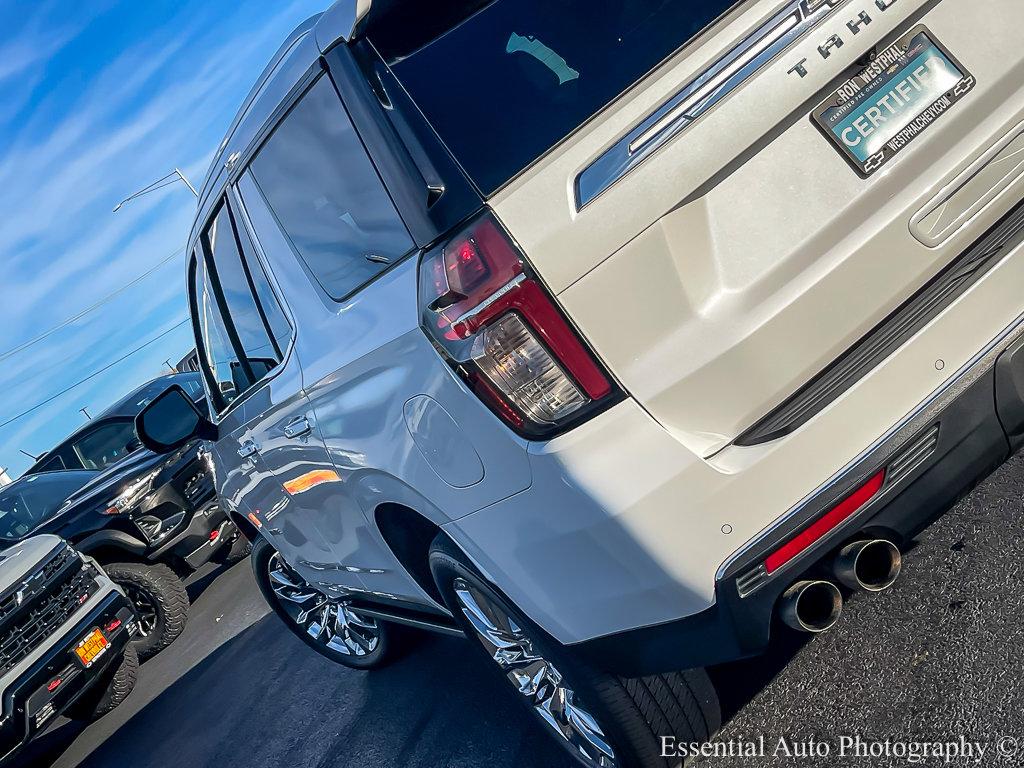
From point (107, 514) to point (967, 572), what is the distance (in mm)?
6698

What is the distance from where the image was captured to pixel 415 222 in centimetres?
216

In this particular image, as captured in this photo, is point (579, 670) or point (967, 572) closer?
point (579, 670)

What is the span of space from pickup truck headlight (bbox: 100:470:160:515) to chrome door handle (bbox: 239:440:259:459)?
174 inches

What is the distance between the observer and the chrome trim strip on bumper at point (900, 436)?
79.2 inches

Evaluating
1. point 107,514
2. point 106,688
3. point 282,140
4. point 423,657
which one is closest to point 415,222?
point 282,140

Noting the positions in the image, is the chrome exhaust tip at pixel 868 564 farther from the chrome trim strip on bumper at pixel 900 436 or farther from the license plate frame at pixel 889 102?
the license plate frame at pixel 889 102

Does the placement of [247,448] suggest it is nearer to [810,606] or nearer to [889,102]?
[810,606]

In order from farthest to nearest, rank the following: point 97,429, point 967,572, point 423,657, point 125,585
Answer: point 97,429 < point 125,585 < point 423,657 < point 967,572

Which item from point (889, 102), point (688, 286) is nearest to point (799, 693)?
point (688, 286)

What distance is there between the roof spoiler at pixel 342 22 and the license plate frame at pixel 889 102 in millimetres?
1044

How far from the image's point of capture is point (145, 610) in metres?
7.68

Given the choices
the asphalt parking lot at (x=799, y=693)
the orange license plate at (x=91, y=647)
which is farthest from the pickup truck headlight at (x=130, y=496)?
the asphalt parking lot at (x=799, y=693)

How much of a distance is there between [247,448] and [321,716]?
156 centimetres

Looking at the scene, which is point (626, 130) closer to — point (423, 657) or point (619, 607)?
point (619, 607)
